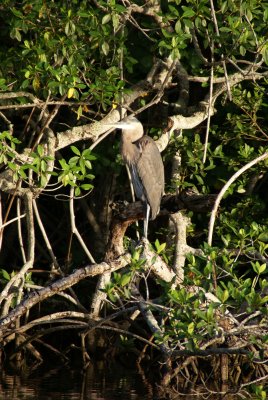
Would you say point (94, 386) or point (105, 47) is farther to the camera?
Result: point (94, 386)

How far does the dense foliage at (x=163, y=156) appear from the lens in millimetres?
6348

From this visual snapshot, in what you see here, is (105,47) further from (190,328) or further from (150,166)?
(190,328)

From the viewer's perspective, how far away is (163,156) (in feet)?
28.7

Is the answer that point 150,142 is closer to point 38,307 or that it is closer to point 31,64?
point 31,64

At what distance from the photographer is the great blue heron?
7883 mm

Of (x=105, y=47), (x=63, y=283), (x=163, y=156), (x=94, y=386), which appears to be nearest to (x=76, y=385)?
(x=94, y=386)

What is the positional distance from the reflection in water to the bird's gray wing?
151 centimetres

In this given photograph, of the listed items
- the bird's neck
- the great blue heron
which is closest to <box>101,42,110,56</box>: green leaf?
the great blue heron

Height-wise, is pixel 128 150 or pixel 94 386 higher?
pixel 128 150

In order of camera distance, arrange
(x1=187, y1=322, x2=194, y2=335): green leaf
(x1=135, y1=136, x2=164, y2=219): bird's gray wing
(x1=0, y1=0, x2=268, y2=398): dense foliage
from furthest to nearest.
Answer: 1. (x1=135, y1=136, x2=164, y2=219): bird's gray wing
2. (x1=0, y1=0, x2=268, y2=398): dense foliage
3. (x1=187, y1=322, x2=194, y2=335): green leaf

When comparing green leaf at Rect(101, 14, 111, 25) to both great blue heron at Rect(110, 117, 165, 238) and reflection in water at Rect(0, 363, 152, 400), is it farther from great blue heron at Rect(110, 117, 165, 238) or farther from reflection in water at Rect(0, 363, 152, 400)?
reflection in water at Rect(0, 363, 152, 400)

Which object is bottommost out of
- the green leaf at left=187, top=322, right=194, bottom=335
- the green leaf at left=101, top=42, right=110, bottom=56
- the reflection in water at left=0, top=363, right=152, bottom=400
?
the reflection in water at left=0, top=363, right=152, bottom=400

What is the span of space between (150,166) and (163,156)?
1.98ft

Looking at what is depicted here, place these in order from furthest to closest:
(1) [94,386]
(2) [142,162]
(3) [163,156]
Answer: (3) [163,156] → (2) [142,162] → (1) [94,386]
